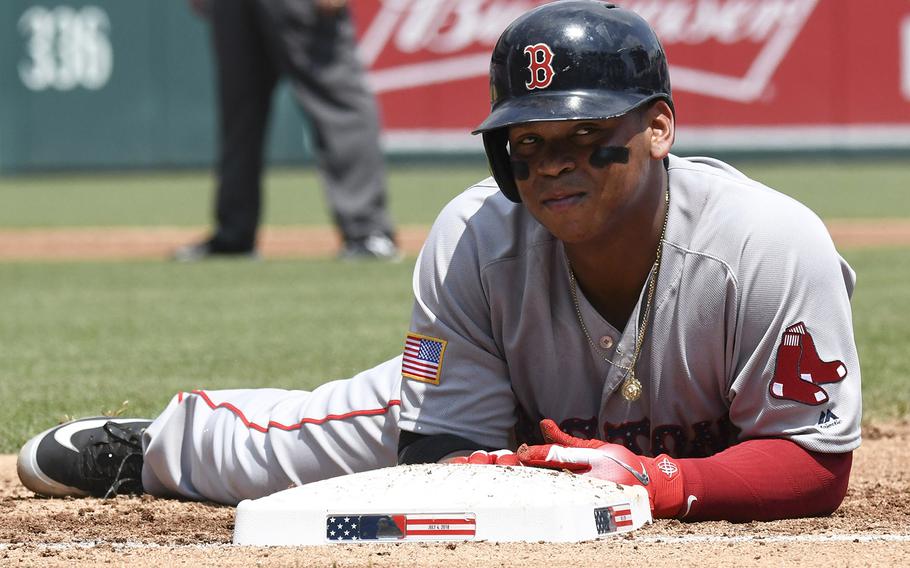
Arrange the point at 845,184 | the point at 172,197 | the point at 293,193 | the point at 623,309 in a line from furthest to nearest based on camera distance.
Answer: the point at 293,193
the point at 172,197
the point at 845,184
the point at 623,309

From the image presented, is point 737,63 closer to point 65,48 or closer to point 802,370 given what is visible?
point 65,48

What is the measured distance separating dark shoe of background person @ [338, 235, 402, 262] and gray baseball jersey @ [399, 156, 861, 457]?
16.2 ft

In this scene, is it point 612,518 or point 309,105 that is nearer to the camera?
point 612,518

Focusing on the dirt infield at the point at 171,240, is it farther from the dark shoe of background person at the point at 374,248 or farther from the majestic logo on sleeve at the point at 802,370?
the majestic logo on sleeve at the point at 802,370

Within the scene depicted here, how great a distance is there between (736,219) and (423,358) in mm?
596

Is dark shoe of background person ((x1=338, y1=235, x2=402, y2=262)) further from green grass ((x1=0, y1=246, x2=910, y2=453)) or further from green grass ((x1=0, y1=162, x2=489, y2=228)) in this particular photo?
green grass ((x1=0, y1=162, x2=489, y2=228))

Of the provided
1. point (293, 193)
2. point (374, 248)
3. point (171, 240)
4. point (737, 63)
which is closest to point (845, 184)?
point (737, 63)

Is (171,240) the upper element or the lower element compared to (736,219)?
lower

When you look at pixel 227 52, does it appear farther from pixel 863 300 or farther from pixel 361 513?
pixel 361 513

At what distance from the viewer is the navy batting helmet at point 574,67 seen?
2.53m

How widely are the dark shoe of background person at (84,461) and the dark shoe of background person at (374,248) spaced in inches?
178

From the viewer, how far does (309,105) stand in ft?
25.7

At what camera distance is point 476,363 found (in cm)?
281

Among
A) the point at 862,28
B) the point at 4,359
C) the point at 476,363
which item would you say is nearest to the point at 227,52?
the point at 4,359
